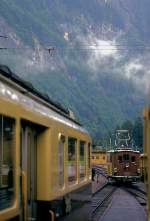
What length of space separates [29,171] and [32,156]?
0.25 m

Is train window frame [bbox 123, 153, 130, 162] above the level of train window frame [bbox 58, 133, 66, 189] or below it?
above

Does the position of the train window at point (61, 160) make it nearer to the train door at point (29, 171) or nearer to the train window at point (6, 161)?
the train door at point (29, 171)

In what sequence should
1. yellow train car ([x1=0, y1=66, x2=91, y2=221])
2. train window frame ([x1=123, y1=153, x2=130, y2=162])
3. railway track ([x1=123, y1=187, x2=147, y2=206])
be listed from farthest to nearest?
train window frame ([x1=123, y1=153, x2=130, y2=162]), railway track ([x1=123, y1=187, x2=147, y2=206]), yellow train car ([x1=0, y1=66, x2=91, y2=221])

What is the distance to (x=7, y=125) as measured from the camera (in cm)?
611

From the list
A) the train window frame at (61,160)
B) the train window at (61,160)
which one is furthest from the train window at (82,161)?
the train window at (61,160)

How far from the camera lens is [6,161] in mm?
6102

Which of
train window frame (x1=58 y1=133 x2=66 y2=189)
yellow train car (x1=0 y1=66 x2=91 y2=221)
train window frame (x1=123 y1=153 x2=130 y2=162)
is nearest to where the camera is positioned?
yellow train car (x1=0 y1=66 x2=91 y2=221)

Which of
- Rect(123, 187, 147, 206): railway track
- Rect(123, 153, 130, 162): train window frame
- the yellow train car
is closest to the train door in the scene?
the yellow train car

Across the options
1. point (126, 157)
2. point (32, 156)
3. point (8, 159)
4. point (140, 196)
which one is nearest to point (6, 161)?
point (8, 159)

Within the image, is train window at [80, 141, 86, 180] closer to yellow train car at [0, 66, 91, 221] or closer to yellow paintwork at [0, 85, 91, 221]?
yellow train car at [0, 66, 91, 221]

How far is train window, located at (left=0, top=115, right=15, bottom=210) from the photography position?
5949 millimetres

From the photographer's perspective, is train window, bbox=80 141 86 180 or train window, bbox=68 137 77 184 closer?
train window, bbox=68 137 77 184

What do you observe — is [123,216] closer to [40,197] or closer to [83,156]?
[83,156]

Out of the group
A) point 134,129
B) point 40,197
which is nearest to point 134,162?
point 40,197
